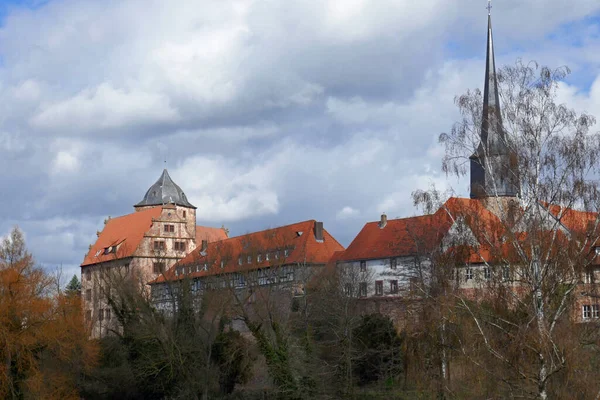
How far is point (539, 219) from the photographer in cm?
2486

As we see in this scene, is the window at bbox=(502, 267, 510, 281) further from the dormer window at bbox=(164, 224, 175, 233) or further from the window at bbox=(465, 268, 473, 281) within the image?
the dormer window at bbox=(164, 224, 175, 233)

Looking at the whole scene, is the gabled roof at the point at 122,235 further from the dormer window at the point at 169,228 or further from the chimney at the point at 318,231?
the chimney at the point at 318,231

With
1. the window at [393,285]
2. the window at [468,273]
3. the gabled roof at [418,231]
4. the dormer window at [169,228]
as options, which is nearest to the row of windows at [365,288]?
the window at [393,285]

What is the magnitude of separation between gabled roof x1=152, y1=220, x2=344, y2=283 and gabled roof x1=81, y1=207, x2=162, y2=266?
7.41 meters

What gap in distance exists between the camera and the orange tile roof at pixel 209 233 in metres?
102

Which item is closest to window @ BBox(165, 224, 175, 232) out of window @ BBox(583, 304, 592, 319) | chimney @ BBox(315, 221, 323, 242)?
chimney @ BBox(315, 221, 323, 242)

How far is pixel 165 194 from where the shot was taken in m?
102

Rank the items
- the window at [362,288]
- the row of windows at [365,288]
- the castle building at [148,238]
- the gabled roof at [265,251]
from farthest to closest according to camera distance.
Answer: the castle building at [148,238]
the window at [362,288]
the row of windows at [365,288]
the gabled roof at [265,251]

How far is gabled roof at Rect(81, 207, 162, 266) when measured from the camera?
90.9 meters

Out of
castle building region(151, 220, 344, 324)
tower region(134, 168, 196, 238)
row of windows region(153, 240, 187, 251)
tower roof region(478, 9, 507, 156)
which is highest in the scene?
tower region(134, 168, 196, 238)

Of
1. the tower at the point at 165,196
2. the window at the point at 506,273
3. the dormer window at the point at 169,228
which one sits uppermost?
the tower at the point at 165,196

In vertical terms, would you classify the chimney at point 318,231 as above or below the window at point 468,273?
above

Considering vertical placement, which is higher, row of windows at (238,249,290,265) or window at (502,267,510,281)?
row of windows at (238,249,290,265)

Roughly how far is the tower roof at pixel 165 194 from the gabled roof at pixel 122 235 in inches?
178
